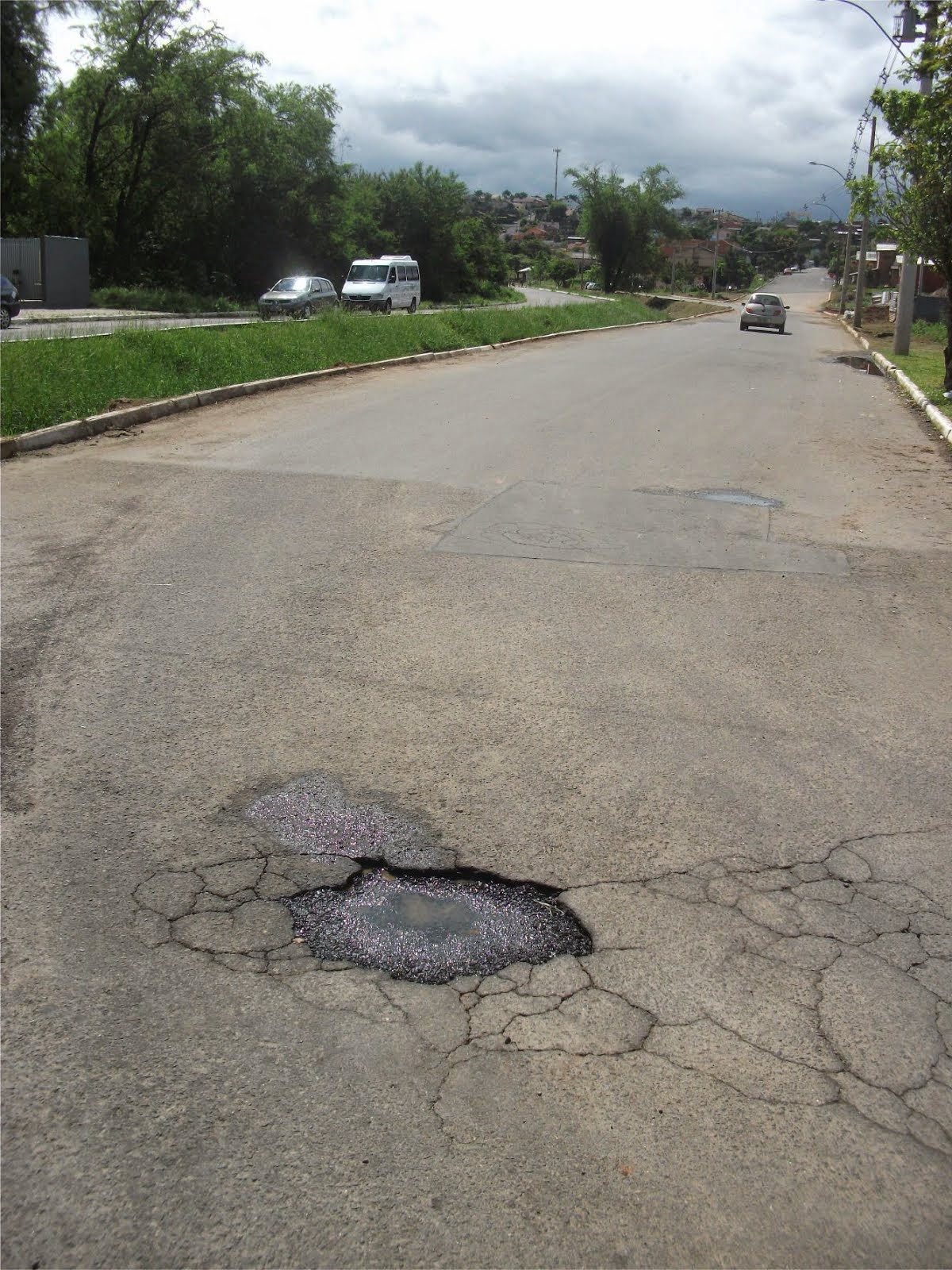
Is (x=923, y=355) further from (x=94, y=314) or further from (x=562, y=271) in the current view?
(x=562, y=271)

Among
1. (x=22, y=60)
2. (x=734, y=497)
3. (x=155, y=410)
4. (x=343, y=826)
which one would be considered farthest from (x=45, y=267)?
(x=343, y=826)

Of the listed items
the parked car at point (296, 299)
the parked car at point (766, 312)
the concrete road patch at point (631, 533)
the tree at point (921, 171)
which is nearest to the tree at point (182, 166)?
the parked car at point (296, 299)

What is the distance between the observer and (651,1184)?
263 centimetres

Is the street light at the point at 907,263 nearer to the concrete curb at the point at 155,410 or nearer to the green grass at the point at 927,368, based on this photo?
the green grass at the point at 927,368

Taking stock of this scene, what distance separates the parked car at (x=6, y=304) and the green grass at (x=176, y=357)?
9.02 m

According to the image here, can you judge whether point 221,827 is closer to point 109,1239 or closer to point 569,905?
point 569,905

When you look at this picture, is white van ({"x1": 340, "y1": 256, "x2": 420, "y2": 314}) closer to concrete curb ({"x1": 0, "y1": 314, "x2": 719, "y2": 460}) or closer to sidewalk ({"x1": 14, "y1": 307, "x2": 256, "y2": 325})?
sidewalk ({"x1": 14, "y1": 307, "x2": 256, "y2": 325})

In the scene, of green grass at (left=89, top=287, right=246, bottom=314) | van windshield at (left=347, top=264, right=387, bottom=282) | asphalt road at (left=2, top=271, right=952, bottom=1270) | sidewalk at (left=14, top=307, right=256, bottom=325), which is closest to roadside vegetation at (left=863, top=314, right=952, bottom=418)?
asphalt road at (left=2, top=271, right=952, bottom=1270)

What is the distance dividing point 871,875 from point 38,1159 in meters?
2.82

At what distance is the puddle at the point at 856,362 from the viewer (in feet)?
88.0

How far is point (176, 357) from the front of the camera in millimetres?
15719

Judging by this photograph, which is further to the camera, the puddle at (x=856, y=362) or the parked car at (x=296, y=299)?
the parked car at (x=296, y=299)

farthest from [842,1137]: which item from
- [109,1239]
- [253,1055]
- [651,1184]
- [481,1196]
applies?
[109,1239]

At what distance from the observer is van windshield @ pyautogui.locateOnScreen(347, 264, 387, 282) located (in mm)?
40188
